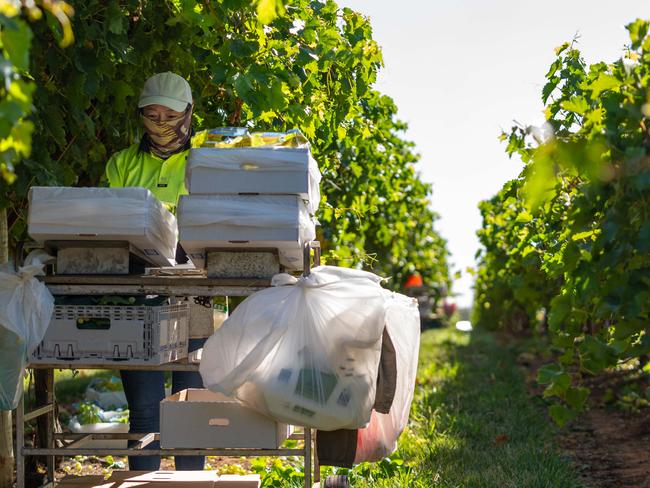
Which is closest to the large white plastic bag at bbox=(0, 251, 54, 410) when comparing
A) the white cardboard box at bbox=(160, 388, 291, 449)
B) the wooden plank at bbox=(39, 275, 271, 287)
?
the wooden plank at bbox=(39, 275, 271, 287)

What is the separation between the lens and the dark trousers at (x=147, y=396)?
4.14 metres

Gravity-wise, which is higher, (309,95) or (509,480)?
(309,95)

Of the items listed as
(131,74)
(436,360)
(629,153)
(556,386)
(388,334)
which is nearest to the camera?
(629,153)

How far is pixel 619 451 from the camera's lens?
6.94 meters

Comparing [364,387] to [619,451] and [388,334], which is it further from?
[619,451]

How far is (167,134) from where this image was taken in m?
4.16

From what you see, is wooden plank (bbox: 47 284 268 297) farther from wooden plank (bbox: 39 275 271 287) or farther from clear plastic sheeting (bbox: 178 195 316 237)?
clear plastic sheeting (bbox: 178 195 316 237)

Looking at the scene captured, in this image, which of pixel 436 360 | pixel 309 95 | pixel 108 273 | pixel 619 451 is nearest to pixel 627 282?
pixel 108 273

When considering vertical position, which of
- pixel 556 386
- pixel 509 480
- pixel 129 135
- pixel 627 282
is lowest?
pixel 509 480

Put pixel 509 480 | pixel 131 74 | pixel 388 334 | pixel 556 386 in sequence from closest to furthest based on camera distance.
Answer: pixel 556 386 < pixel 388 334 < pixel 131 74 < pixel 509 480

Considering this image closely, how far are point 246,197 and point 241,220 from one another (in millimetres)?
90

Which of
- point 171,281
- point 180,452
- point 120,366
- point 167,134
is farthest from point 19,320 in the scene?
point 167,134

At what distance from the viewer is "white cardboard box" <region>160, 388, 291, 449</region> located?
3.50 meters

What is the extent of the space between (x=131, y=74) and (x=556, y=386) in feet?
8.79
